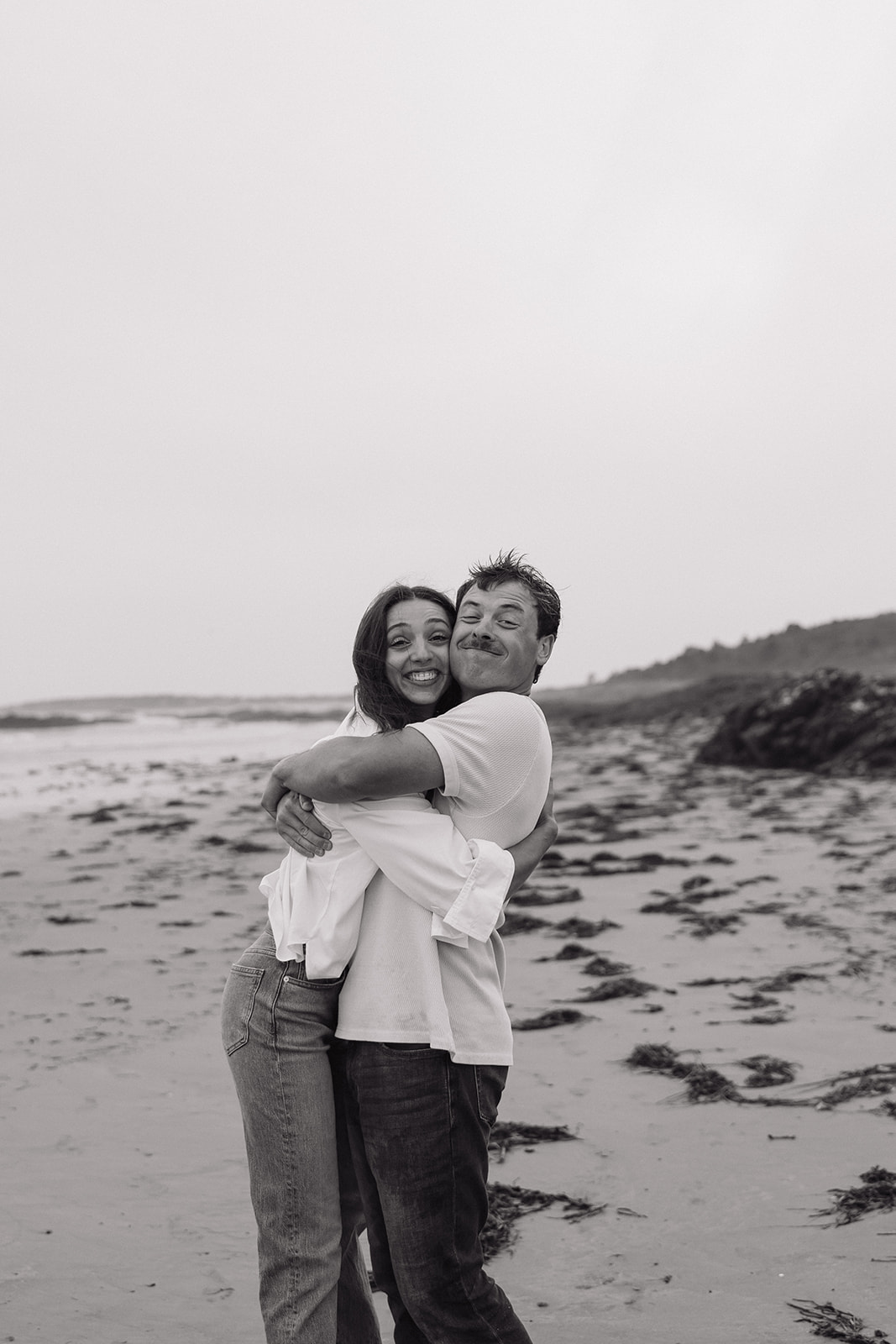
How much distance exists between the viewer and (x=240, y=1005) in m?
2.15

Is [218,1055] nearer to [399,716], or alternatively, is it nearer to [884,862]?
[399,716]

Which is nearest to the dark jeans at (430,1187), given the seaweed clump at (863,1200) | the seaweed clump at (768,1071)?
the seaweed clump at (863,1200)

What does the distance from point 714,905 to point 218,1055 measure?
3.50 m

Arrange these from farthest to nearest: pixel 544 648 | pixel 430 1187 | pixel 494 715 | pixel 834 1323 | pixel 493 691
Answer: pixel 834 1323
pixel 544 648
pixel 493 691
pixel 494 715
pixel 430 1187

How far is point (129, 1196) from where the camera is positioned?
3348 mm

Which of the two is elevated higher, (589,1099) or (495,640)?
(495,640)

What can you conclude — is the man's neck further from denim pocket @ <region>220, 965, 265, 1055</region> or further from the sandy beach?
the sandy beach

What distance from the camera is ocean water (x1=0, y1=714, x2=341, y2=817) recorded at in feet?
53.2

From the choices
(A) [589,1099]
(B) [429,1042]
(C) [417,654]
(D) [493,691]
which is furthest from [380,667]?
(A) [589,1099]

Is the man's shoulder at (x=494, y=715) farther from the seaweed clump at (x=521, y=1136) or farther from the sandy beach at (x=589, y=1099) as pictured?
the seaweed clump at (x=521, y=1136)

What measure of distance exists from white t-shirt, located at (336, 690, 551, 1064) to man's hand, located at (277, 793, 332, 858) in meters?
0.13

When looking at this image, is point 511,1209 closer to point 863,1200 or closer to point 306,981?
point 863,1200

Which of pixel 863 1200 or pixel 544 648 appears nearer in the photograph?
pixel 544 648

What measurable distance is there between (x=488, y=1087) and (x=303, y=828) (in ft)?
1.92
